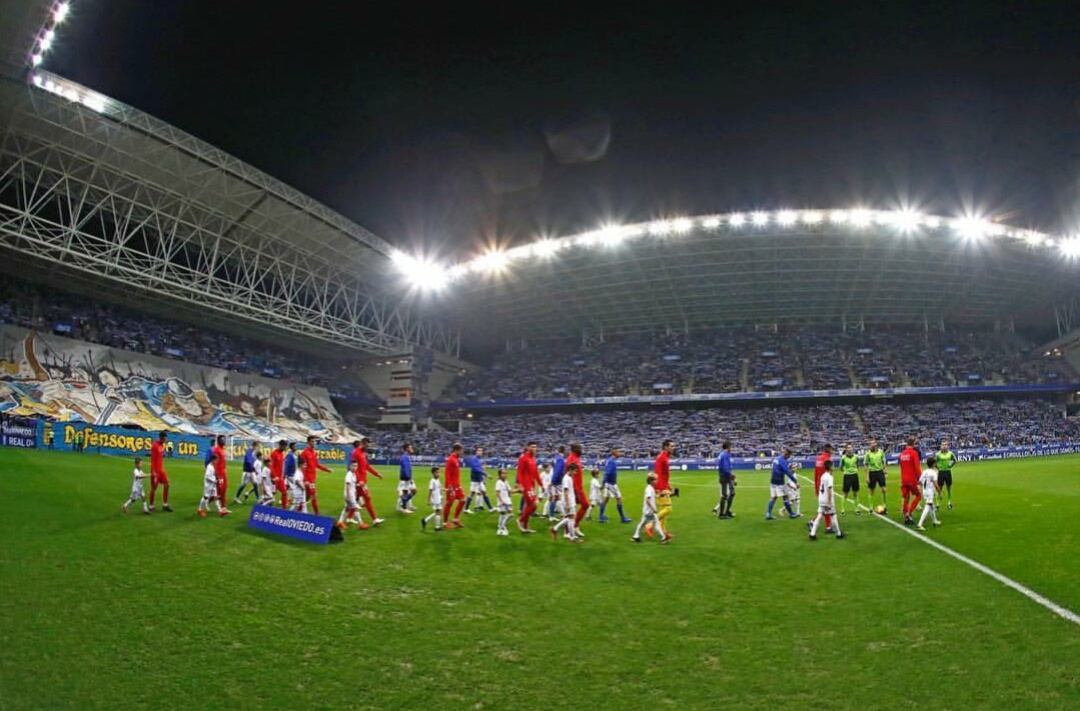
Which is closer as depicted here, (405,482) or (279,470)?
(279,470)

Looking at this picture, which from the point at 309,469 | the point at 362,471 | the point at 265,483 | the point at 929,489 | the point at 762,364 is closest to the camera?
the point at 929,489

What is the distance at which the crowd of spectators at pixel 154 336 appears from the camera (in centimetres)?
4038

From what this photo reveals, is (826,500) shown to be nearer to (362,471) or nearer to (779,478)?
(779,478)

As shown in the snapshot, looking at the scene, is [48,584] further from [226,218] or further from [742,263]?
[742,263]

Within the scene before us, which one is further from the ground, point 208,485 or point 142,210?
point 142,210

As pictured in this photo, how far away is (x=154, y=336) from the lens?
47.2 m

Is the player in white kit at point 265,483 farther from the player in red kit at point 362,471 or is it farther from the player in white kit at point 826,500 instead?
the player in white kit at point 826,500

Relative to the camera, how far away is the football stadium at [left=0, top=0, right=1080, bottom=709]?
6168 mm

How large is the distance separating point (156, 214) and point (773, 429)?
4800 centimetres

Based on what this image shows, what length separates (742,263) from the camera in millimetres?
48156

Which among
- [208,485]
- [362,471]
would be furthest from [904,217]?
[208,485]

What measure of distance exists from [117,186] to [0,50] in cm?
1117

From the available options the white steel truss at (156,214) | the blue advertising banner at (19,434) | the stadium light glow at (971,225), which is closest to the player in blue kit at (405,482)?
the blue advertising banner at (19,434)

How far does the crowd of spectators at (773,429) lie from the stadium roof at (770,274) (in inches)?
370
